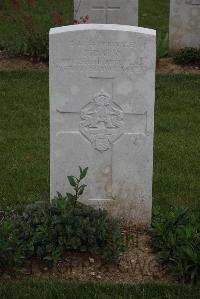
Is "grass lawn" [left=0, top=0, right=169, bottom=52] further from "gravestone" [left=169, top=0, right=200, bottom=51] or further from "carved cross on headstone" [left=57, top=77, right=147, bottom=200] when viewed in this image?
"carved cross on headstone" [left=57, top=77, right=147, bottom=200]

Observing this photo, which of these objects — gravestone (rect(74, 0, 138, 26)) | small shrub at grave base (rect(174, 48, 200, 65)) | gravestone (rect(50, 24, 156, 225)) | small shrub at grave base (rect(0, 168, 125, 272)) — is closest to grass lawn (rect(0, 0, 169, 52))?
gravestone (rect(74, 0, 138, 26))

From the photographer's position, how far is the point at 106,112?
5.50 meters

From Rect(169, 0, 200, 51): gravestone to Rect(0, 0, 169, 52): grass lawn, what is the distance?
1.17 meters

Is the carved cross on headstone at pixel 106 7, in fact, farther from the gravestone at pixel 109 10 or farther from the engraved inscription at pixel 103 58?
the engraved inscription at pixel 103 58

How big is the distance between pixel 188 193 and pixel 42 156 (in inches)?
67.8

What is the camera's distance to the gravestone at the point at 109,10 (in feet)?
39.1

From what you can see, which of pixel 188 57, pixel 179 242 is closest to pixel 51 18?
pixel 188 57

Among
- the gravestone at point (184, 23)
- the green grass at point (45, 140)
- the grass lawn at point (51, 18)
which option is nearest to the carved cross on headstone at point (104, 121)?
the green grass at point (45, 140)

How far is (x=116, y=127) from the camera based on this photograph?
18.2 feet

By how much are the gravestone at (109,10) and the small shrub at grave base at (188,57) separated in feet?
3.11

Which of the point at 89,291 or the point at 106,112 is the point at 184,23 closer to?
the point at 106,112

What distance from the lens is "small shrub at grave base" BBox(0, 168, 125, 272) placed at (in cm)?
513

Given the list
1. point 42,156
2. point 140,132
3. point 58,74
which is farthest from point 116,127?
point 42,156

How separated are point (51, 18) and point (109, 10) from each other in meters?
4.04
